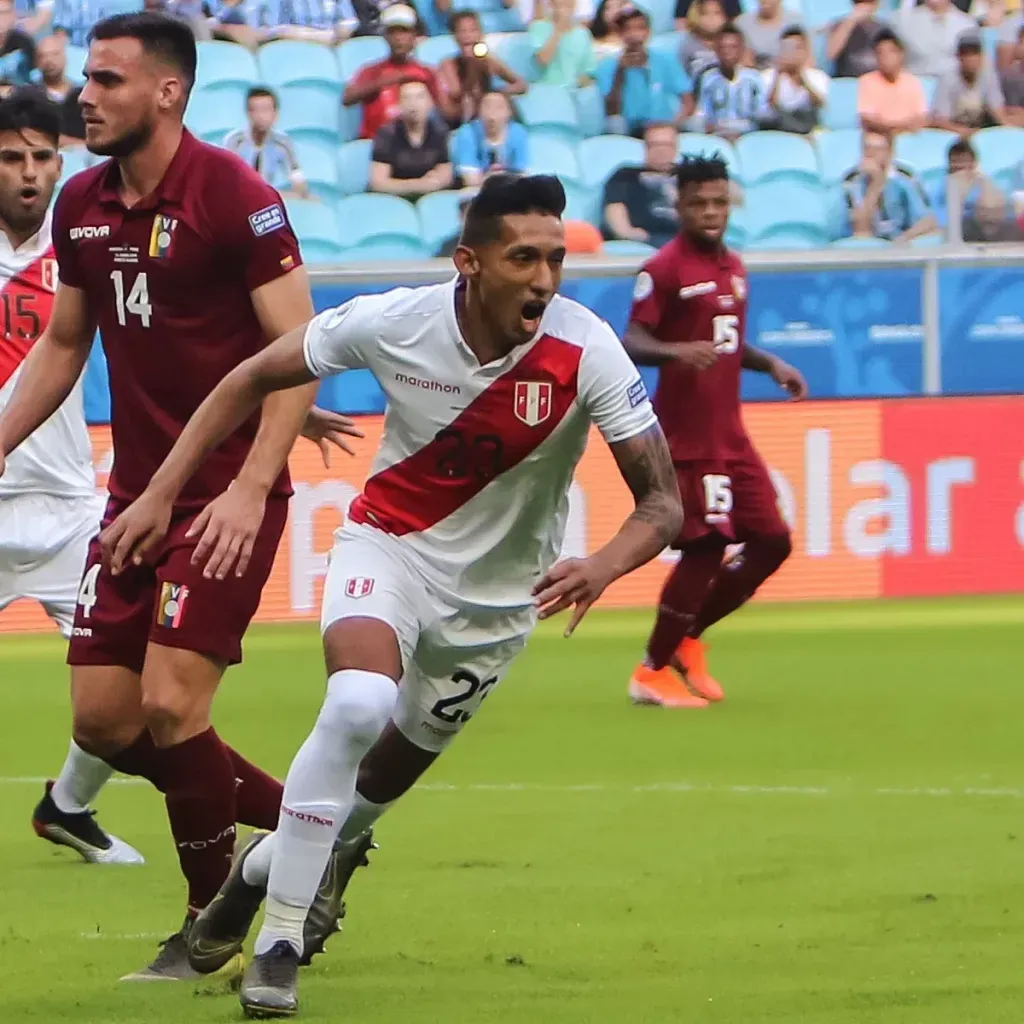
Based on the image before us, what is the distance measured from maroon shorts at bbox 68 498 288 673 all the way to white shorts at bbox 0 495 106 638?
8.83 ft

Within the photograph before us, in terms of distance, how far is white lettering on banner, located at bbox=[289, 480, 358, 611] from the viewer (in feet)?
44.8

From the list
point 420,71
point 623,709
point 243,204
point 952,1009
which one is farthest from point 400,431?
point 420,71

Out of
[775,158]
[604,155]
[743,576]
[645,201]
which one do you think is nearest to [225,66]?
[604,155]

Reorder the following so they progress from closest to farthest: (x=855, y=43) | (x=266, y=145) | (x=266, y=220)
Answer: (x=266, y=220) → (x=266, y=145) → (x=855, y=43)

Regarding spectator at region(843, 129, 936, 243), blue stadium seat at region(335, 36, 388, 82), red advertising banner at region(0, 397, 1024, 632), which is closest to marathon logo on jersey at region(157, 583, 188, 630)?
red advertising banner at region(0, 397, 1024, 632)

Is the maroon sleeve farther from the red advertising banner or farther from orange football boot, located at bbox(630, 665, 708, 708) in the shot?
the red advertising banner

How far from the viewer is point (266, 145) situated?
1681 centimetres

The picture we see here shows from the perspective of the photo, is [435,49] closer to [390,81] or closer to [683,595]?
[390,81]

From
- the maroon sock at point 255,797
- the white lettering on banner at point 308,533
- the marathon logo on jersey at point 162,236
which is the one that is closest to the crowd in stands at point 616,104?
the white lettering on banner at point 308,533

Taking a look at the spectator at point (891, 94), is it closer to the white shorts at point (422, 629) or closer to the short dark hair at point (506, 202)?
the white shorts at point (422, 629)

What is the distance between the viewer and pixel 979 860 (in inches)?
268

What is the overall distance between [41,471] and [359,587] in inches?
140

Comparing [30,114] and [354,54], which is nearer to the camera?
[30,114]

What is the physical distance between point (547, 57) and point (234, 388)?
14571 mm
